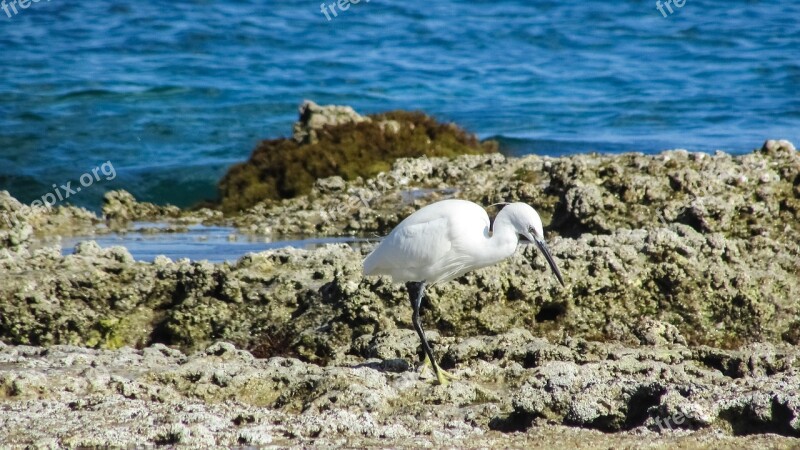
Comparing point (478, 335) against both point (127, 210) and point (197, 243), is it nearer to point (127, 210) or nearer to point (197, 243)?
point (197, 243)

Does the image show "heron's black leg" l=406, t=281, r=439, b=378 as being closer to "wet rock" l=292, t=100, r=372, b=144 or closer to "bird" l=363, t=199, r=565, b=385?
"bird" l=363, t=199, r=565, b=385

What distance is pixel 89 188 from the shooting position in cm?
1722

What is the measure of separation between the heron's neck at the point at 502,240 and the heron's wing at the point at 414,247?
0.78 feet

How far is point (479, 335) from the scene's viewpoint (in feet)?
22.2

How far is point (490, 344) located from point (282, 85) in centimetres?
1977

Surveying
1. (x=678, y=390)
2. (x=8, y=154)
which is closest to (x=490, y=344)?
(x=678, y=390)

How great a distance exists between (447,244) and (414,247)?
0.63 ft

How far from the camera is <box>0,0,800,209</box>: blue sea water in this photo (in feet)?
64.5

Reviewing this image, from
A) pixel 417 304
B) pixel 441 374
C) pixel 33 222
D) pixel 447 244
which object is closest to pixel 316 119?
pixel 33 222

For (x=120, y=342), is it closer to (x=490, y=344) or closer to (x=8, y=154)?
(x=490, y=344)

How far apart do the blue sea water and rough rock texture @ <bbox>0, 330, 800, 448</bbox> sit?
36.9ft

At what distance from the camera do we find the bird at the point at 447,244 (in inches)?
233

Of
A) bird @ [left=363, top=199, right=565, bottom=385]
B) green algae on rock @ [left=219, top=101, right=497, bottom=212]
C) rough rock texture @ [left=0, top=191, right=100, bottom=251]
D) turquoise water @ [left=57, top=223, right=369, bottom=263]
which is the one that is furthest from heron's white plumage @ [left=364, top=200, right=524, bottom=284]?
green algae on rock @ [left=219, top=101, right=497, bottom=212]

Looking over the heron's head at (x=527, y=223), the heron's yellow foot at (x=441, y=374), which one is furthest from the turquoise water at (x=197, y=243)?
the heron's head at (x=527, y=223)
